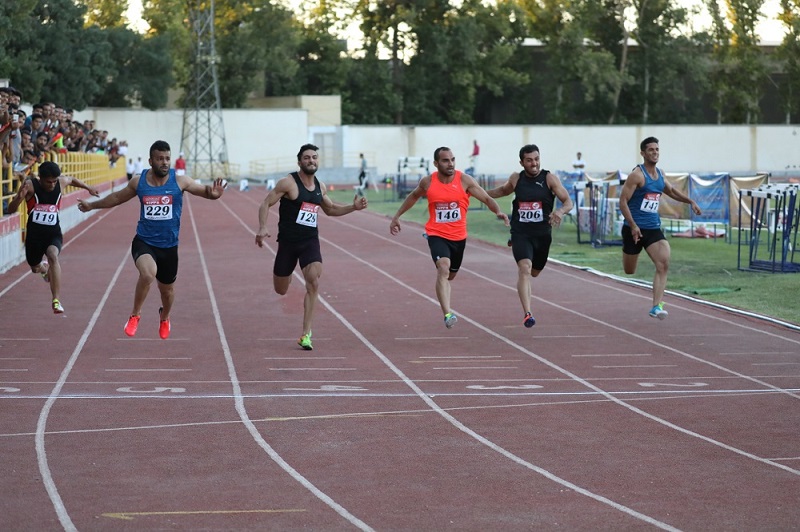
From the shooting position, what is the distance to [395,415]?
363 inches

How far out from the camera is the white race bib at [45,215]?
551 inches

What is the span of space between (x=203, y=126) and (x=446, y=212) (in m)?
54.2

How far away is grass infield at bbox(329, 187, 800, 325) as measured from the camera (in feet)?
53.8

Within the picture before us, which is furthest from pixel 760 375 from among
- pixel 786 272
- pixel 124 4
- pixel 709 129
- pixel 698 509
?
pixel 124 4

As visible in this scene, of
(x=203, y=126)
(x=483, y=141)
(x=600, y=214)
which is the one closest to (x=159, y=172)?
(x=600, y=214)

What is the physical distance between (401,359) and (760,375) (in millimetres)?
3156

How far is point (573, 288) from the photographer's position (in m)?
18.1

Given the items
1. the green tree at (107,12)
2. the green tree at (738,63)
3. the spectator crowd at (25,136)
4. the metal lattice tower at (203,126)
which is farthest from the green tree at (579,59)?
the spectator crowd at (25,136)

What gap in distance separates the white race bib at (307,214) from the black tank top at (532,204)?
2.25 meters

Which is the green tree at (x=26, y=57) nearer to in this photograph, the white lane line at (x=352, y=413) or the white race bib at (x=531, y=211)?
the white race bib at (x=531, y=211)

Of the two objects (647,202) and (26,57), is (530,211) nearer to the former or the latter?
(647,202)

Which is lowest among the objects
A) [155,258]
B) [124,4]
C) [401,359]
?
[401,359]

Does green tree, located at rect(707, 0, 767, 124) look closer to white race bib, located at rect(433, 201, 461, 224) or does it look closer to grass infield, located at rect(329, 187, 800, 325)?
grass infield, located at rect(329, 187, 800, 325)

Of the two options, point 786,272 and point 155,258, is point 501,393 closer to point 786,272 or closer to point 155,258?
point 155,258
